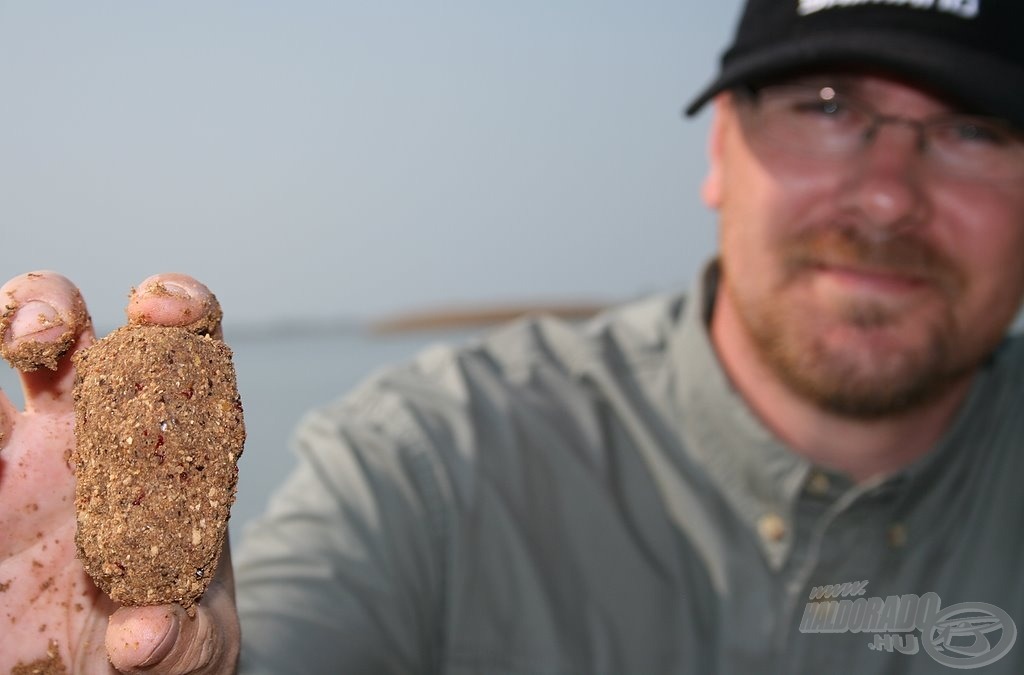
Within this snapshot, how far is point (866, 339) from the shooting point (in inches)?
73.3

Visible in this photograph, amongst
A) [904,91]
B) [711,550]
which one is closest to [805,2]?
[904,91]

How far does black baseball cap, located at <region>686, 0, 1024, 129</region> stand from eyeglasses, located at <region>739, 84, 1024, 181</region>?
0.08 metres

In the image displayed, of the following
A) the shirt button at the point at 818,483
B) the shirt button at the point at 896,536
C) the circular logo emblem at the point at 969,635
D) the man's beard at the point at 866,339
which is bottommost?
the circular logo emblem at the point at 969,635

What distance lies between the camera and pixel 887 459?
1.97 metres

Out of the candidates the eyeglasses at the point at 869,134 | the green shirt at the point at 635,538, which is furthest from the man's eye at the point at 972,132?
the green shirt at the point at 635,538

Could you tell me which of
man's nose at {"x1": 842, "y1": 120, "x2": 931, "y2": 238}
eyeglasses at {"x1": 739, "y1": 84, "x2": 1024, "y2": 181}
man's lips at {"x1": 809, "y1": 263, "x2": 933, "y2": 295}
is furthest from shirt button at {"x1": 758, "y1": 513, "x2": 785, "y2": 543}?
eyeglasses at {"x1": 739, "y1": 84, "x2": 1024, "y2": 181}

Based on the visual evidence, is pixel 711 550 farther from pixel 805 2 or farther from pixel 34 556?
pixel 34 556

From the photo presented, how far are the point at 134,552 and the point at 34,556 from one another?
0.13 meters

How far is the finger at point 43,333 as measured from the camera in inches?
33.6

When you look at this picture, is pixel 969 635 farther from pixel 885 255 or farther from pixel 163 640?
pixel 163 640

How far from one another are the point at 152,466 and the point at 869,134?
1571mm

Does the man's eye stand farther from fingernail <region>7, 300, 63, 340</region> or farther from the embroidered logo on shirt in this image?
fingernail <region>7, 300, 63, 340</region>

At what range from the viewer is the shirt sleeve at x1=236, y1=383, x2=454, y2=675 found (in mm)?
1445

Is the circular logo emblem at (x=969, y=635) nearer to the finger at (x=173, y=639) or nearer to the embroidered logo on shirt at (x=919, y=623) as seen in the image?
the embroidered logo on shirt at (x=919, y=623)
